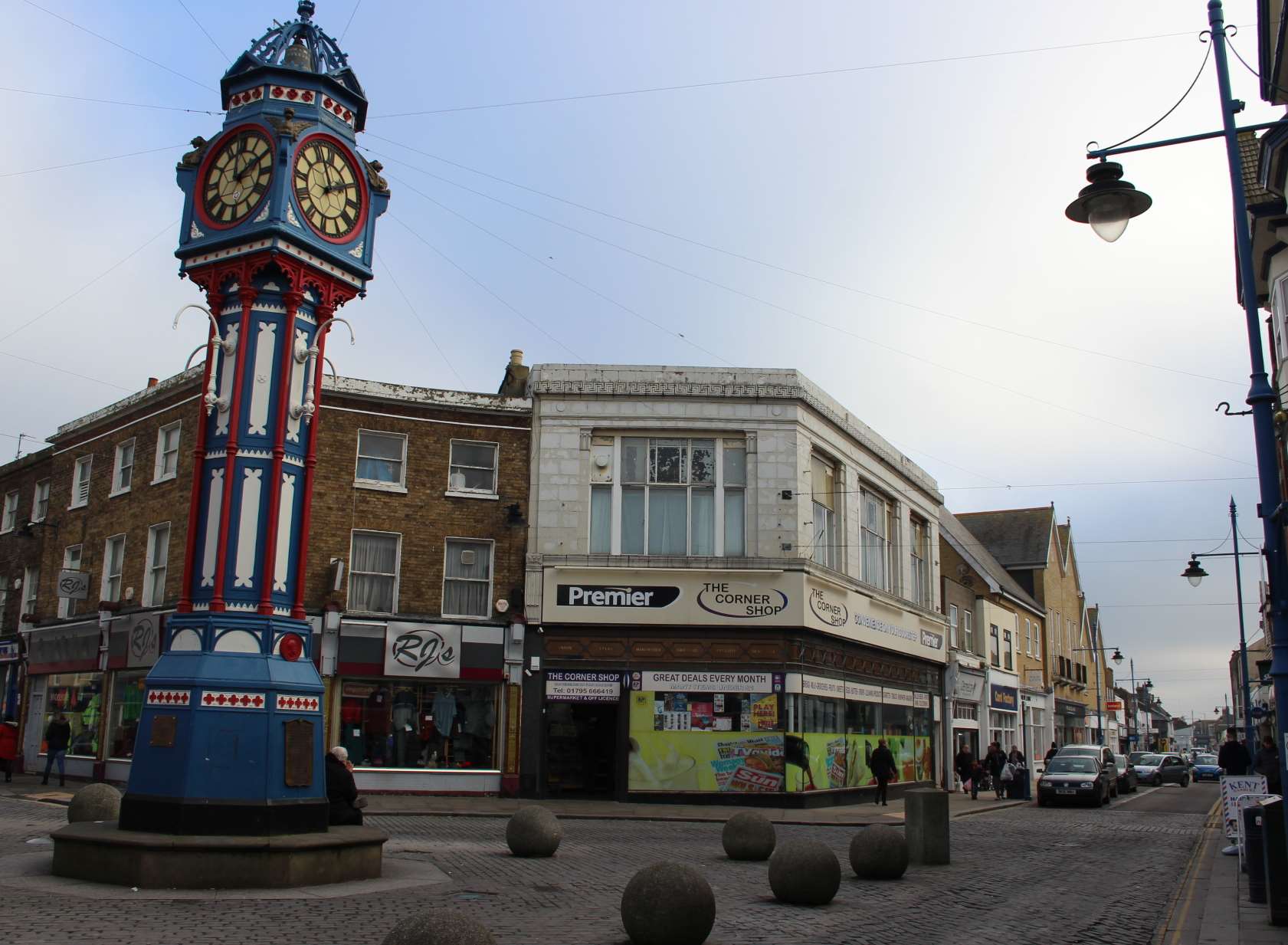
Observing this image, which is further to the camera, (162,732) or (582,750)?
(582,750)

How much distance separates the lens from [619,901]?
38.7 ft

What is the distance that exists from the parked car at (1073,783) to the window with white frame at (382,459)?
19.1 meters

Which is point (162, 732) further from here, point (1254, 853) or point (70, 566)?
point (70, 566)

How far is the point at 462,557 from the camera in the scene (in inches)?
1066

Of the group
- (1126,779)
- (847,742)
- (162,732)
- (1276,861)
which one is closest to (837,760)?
(847,742)

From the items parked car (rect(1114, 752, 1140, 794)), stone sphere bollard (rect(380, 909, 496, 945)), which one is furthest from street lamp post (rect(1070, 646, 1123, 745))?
stone sphere bollard (rect(380, 909, 496, 945))

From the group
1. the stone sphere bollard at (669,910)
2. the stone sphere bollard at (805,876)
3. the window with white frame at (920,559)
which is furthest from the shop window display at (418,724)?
the stone sphere bollard at (669,910)

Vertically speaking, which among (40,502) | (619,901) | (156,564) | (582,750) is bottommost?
(619,901)

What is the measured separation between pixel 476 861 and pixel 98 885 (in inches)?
190

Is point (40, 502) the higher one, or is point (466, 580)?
point (40, 502)

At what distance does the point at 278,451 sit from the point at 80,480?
73.1 feet

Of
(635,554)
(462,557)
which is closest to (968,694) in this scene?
(635,554)

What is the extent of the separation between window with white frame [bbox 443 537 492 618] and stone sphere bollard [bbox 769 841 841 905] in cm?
1589

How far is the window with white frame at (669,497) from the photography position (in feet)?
89.4
